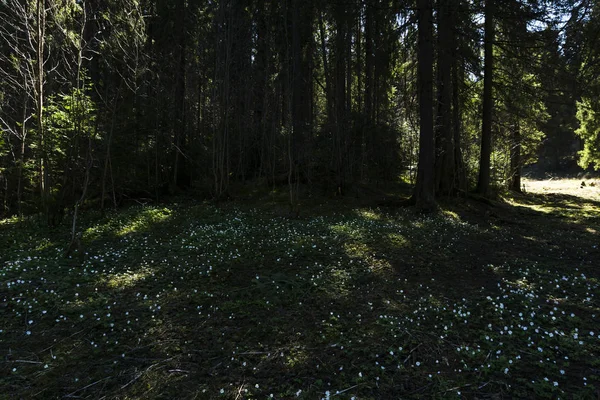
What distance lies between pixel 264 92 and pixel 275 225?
24.7 ft

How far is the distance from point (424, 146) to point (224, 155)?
7.47m

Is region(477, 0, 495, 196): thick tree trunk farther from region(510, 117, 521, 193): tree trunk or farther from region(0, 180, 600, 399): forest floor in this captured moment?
Answer: region(0, 180, 600, 399): forest floor

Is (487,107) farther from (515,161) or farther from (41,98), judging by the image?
(41,98)

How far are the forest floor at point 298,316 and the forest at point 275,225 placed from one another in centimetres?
3

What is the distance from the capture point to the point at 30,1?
27.2ft

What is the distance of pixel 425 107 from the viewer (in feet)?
39.2

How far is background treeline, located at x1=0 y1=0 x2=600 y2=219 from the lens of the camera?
422 inches

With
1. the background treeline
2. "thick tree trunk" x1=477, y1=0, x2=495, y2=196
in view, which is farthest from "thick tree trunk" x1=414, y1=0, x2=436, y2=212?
"thick tree trunk" x1=477, y1=0, x2=495, y2=196

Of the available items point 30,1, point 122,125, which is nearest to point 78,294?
point 30,1

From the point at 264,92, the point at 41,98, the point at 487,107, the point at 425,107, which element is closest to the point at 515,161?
the point at 487,107

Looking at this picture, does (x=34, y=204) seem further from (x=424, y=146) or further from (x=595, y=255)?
(x=595, y=255)

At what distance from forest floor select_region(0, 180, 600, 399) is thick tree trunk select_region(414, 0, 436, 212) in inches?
129

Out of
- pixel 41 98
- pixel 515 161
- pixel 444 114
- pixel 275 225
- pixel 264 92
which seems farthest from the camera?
pixel 515 161

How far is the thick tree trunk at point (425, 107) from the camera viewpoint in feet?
38.1
